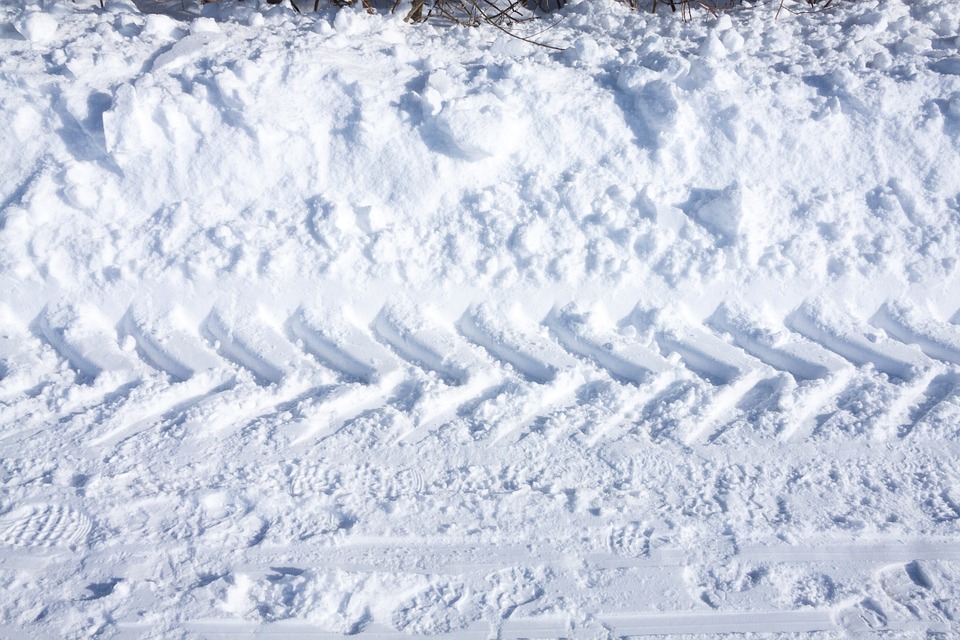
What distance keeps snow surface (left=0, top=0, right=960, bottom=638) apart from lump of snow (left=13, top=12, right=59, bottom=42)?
1cm

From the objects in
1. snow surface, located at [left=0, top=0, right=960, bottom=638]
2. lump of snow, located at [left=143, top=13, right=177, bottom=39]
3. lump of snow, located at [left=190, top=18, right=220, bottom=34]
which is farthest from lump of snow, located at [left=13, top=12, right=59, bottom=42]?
lump of snow, located at [left=190, top=18, right=220, bottom=34]

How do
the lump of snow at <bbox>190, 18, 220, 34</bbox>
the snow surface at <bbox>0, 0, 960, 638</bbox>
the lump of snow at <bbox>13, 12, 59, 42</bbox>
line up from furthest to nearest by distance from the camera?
the lump of snow at <bbox>190, 18, 220, 34</bbox> → the lump of snow at <bbox>13, 12, 59, 42</bbox> → the snow surface at <bbox>0, 0, 960, 638</bbox>

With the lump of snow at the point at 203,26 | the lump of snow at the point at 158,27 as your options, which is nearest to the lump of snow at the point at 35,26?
the lump of snow at the point at 158,27

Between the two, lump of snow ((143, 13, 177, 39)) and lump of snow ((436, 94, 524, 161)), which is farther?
lump of snow ((143, 13, 177, 39))

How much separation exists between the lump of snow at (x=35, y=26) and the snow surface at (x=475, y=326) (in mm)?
14

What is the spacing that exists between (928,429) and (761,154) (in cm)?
137

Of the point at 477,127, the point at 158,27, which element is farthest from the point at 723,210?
the point at 158,27

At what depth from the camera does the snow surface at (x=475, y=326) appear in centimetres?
205

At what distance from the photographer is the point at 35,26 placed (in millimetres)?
3225

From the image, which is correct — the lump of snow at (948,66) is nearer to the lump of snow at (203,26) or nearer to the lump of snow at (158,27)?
the lump of snow at (203,26)

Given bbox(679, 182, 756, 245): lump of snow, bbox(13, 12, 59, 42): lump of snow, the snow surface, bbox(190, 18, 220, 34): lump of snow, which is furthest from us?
bbox(190, 18, 220, 34): lump of snow

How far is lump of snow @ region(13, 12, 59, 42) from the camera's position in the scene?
127 inches

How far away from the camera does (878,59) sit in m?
3.33

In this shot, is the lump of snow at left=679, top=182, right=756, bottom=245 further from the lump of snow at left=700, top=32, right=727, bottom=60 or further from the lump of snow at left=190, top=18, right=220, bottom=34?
the lump of snow at left=190, top=18, right=220, bottom=34
